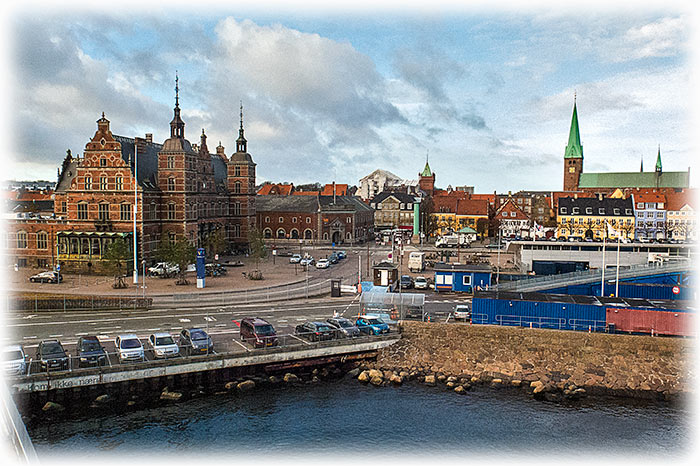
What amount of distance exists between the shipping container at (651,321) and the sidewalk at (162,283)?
2926cm

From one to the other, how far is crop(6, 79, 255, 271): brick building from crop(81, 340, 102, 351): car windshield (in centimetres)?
2866

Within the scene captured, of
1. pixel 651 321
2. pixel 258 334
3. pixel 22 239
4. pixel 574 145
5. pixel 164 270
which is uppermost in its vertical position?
pixel 574 145

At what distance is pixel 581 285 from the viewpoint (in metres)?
46.3

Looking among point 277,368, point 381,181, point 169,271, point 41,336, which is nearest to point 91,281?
point 169,271

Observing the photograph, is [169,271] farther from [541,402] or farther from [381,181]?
[381,181]

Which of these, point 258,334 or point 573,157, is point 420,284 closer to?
point 258,334

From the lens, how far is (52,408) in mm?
25609

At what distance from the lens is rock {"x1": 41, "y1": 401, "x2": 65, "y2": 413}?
25.5 metres

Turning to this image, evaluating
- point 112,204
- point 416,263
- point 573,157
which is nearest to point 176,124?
point 112,204

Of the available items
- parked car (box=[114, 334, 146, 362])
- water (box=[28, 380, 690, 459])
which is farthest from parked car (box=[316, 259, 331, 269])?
parked car (box=[114, 334, 146, 362])

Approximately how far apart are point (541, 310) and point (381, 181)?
161m

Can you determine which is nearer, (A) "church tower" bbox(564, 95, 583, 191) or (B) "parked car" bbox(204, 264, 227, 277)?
(B) "parked car" bbox(204, 264, 227, 277)

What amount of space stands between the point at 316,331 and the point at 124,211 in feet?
118

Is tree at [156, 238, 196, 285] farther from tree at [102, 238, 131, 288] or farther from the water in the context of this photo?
the water
